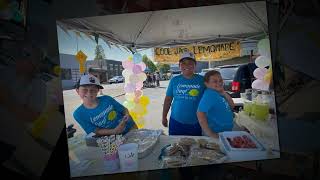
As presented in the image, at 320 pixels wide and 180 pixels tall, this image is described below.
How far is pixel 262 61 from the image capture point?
292 cm

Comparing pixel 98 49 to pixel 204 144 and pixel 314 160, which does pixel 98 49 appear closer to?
pixel 204 144

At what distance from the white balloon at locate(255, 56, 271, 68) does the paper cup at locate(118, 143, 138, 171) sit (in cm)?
127

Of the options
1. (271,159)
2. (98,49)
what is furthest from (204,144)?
(98,49)

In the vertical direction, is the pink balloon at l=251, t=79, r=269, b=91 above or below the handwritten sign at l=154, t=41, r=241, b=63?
below

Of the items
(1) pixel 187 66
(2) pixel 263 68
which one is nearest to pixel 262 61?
(2) pixel 263 68

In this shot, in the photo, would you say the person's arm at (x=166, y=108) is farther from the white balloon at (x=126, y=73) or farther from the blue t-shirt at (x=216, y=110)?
the white balloon at (x=126, y=73)

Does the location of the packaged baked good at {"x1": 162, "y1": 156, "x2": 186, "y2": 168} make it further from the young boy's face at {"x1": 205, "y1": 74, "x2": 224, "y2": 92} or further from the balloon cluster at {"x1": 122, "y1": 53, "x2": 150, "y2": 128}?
the young boy's face at {"x1": 205, "y1": 74, "x2": 224, "y2": 92}

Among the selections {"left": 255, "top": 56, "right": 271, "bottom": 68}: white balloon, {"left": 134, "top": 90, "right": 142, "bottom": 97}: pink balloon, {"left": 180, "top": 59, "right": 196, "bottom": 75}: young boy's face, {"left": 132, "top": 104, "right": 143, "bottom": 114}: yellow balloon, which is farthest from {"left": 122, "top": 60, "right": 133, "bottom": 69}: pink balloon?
{"left": 255, "top": 56, "right": 271, "bottom": 68}: white balloon

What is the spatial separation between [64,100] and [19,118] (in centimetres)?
43

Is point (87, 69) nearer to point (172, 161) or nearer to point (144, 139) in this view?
point (144, 139)

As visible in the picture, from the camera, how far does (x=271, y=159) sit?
2990 millimetres

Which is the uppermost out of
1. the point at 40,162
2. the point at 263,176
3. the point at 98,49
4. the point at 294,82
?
the point at 98,49

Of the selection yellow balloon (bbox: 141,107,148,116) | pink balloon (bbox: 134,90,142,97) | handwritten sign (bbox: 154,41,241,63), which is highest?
handwritten sign (bbox: 154,41,241,63)

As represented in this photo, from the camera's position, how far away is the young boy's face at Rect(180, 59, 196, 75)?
9.64 ft
